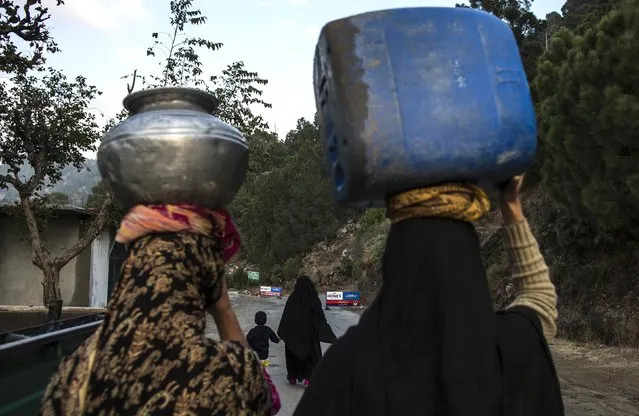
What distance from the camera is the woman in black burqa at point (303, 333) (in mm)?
8961

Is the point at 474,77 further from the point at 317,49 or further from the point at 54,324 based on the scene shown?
the point at 54,324

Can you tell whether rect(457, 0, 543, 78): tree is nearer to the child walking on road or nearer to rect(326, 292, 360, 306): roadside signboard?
rect(326, 292, 360, 306): roadside signboard

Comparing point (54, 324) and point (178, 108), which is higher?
point (178, 108)

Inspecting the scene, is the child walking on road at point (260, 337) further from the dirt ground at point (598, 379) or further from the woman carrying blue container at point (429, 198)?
the woman carrying blue container at point (429, 198)

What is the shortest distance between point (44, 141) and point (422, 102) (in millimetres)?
13564

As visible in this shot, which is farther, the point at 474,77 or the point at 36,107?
the point at 36,107

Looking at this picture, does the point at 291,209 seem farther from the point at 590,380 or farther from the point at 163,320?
the point at 163,320

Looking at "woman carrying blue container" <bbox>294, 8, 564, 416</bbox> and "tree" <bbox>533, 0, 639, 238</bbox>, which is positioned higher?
"tree" <bbox>533, 0, 639, 238</bbox>

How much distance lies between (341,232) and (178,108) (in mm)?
39030

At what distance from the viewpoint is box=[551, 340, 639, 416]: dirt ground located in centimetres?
775

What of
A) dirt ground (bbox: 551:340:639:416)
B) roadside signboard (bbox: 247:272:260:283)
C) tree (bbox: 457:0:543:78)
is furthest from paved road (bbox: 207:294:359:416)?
roadside signboard (bbox: 247:272:260:283)

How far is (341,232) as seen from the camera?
40719 mm

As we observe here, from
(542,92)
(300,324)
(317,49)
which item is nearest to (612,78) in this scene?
(542,92)

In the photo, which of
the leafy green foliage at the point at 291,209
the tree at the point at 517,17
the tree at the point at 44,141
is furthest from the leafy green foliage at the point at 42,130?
the leafy green foliage at the point at 291,209
